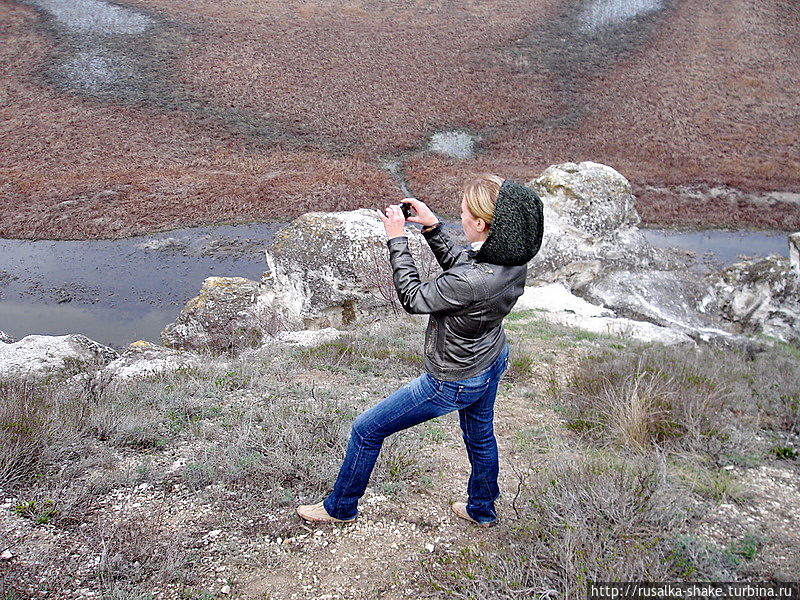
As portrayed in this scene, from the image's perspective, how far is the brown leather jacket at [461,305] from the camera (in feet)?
9.23

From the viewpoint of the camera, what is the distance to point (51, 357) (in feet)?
24.7

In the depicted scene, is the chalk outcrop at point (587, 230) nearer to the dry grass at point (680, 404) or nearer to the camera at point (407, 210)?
the dry grass at point (680, 404)

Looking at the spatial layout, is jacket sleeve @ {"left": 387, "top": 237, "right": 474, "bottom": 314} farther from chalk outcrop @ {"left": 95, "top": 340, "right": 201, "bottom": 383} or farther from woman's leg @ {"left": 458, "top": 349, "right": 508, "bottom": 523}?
chalk outcrop @ {"left": 95, "top": 340, "right": 201, "bottom": 383}

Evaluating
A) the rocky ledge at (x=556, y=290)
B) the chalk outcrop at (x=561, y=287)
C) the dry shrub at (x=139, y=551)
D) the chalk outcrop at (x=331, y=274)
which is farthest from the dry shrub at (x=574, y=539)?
the chalk outcrop at (x=331, y=274)

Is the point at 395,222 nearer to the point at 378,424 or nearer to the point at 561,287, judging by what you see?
the point at 378,424

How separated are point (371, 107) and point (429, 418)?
2602cm

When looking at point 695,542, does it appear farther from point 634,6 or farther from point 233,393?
point 634,6

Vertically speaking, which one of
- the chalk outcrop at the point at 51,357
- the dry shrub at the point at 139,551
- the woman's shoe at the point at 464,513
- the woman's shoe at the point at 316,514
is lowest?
the chalk outcrop at the point at 51,357

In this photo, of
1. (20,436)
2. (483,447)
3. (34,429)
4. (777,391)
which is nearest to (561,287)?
(777,391)

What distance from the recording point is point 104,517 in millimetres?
3598

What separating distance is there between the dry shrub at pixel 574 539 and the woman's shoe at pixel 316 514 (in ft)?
2.23

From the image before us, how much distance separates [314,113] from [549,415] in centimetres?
2358

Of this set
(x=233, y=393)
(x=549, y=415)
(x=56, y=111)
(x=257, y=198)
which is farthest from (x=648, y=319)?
(x=56, y=111)

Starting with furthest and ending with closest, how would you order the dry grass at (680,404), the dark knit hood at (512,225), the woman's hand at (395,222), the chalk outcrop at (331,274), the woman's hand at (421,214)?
the chalk outcrop at (331,274)
the dry grass at (680,404)
the woman's hand at (421,214)
the woman's hand at (395,222)
the dark knit hood at (512,225)
